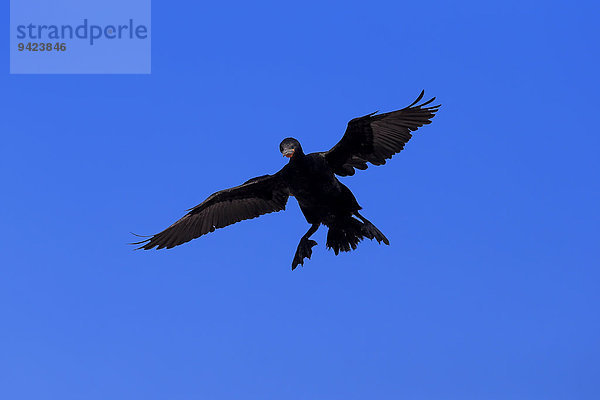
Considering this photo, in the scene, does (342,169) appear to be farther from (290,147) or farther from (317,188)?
(290,147)

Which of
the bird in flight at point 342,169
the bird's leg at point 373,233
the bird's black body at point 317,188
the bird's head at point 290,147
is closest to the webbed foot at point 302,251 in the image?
the bird in flight at point 342,169

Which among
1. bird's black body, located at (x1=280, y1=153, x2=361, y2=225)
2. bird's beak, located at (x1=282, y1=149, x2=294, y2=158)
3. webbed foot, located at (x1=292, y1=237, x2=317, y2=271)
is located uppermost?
bird's beak, located at (x1=282, y1=149, x2=294, y2=158)

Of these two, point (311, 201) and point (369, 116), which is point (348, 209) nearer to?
point (311, 201)

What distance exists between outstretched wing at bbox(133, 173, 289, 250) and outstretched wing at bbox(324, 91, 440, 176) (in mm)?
1324

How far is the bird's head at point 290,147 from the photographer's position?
34.3ft

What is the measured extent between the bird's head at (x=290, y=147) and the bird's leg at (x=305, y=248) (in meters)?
1.36

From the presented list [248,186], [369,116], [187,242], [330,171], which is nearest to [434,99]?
[369,116]

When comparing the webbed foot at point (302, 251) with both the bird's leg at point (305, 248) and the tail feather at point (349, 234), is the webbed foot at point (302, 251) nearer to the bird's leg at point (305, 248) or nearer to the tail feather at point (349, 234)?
the bird's leg at point (305, 248)

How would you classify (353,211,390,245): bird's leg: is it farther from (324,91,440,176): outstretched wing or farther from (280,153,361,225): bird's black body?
(324,91,440,176): outstretched wing

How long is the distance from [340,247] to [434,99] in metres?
2.55

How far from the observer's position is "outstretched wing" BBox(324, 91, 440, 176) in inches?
425

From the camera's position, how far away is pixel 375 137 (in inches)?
432

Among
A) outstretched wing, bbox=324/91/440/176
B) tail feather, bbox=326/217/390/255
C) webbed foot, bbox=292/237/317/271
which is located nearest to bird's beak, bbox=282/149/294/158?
outstretched wing, bbox=324/91/440/176

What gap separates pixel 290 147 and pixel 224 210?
234cm
